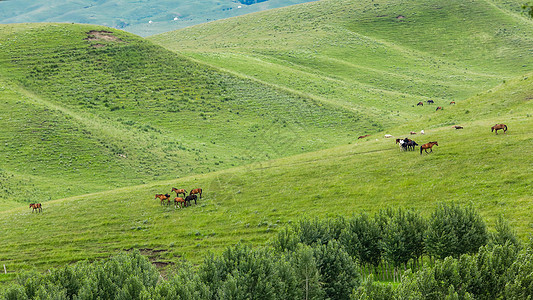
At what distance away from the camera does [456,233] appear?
23312mm

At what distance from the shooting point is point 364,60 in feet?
400

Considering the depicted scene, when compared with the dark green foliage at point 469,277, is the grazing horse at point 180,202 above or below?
above

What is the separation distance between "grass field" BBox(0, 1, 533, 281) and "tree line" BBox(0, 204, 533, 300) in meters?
3.59

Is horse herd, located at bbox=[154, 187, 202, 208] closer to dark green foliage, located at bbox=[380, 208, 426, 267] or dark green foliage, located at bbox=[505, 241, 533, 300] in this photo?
dark green foliage, located at bbox=[380, 208, 426, 267]

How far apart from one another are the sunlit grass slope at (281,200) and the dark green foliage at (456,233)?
3981mm

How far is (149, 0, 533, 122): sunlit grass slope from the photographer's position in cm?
9838

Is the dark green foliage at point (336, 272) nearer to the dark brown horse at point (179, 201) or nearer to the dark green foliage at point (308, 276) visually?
the dark green foliage at point (308, 276)

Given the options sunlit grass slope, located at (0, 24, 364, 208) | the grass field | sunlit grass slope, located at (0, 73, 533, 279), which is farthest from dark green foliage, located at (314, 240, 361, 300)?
sunlit grass slope, located at (0, 24, 364, 208)

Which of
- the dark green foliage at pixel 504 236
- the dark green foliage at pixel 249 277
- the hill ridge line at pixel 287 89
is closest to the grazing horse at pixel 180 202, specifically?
the dark green foliage at pixel 249 277

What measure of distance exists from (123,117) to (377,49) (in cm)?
8610

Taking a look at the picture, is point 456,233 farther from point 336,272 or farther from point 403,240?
point 336,272

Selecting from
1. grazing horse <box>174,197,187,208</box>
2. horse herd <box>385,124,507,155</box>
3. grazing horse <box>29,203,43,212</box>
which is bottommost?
grazing horse <box>174,197,187,208</box>

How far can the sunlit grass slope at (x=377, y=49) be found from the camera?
98.4 meters

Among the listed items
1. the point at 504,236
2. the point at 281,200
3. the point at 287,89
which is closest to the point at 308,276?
the point at 504,236
